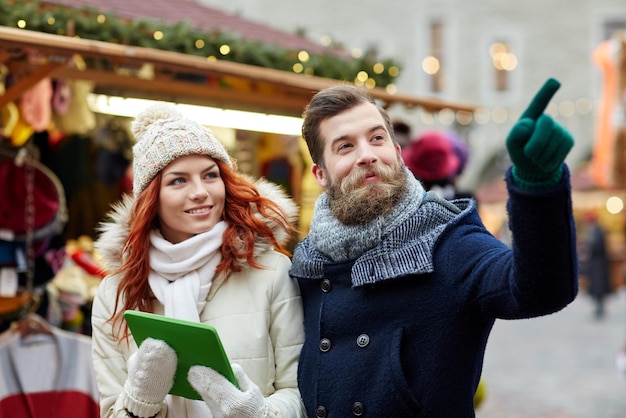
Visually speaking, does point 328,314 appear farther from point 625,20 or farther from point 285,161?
point 625,20

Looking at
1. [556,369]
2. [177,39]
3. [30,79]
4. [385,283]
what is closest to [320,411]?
[385,283]

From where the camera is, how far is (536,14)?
25688 mm

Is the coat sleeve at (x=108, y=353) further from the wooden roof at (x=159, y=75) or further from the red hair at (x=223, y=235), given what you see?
the wooden roof at (x=159, y=75)

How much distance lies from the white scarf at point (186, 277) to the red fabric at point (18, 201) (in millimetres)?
2090

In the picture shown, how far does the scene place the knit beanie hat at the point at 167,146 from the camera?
3146mm

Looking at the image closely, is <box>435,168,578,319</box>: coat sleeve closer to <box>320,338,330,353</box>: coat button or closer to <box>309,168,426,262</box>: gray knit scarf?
<box>309,168,426,262</box>: gray knit scarf

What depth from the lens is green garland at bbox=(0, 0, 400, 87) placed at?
4504 millimetres

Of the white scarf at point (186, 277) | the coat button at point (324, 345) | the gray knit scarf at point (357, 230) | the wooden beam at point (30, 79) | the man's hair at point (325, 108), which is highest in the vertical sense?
the wooden beam at point (30, 79)

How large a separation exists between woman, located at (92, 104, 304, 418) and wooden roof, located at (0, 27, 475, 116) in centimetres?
113

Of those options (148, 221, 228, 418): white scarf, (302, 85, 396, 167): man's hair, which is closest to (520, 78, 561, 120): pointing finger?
(302, 85, 396, 167): man's hair

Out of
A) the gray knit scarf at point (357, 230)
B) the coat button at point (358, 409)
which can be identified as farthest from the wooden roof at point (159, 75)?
the coat button at point (358, 409)

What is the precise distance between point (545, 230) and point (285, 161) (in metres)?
5.27

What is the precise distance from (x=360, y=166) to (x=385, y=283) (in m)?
0.36

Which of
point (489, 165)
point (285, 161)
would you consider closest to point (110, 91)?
point (285, 161)
